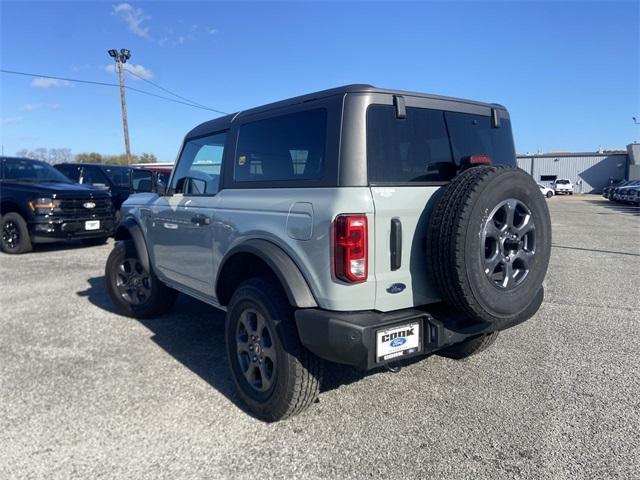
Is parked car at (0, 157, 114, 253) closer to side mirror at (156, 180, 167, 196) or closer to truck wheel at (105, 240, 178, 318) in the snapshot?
truck wheel at (105, 240, 178, 318)

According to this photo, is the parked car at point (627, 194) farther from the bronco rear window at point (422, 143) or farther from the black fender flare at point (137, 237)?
the black fender flare at point (137, 237)

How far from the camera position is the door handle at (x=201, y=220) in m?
3.67

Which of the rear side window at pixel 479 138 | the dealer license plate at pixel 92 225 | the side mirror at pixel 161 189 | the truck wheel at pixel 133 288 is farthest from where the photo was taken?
the dealer license plate at pixel 92 225

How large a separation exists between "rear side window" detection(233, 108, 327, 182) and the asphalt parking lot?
5.11 feet

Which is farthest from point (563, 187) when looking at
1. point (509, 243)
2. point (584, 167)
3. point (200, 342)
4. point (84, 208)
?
point (509, 243)

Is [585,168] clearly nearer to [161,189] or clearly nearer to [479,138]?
[479,138]

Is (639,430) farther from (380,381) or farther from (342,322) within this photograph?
(342,322)

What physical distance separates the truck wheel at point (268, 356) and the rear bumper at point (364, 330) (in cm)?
18

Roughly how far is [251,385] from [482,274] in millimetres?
1638

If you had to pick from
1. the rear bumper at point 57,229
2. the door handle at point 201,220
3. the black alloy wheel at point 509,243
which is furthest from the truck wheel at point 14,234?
the black alloy wheel at point 509,243

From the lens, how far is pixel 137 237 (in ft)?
16.0

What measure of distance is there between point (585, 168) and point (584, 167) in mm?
236

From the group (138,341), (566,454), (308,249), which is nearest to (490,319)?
(566,454)

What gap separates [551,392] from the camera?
334 centimetres
